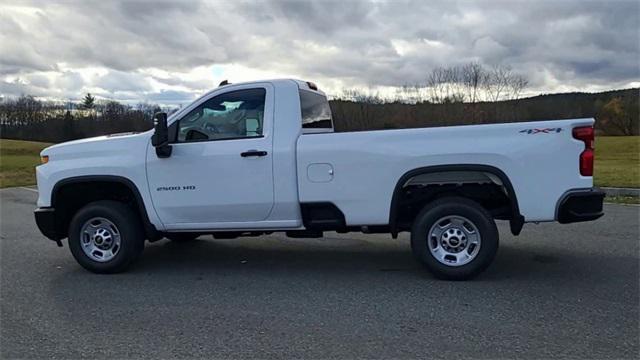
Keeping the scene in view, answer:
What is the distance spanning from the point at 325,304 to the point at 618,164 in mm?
24237

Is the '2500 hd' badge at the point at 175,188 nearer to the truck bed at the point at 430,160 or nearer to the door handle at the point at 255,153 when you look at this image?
the door handle at the point at 255,153

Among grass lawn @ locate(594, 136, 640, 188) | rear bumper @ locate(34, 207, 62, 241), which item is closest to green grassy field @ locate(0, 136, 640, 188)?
grass lawn @ locate(594, 136, 640, 188)

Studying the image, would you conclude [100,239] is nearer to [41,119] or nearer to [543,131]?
[543,131]

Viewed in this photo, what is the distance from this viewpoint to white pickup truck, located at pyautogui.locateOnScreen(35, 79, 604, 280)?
202 inches

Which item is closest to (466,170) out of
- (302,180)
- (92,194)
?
(302,180)

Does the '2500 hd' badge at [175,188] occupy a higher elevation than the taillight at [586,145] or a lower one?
lower

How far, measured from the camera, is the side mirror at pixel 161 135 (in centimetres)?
562

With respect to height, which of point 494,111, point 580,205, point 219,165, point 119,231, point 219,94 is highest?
point 494,111

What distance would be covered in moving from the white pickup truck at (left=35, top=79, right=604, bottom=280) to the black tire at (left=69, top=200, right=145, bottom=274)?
1 cm

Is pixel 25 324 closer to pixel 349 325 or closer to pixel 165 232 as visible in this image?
pixel 165 232

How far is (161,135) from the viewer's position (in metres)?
5.63

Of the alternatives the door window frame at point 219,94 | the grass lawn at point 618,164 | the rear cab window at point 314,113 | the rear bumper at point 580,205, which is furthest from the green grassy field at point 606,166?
the door window frame at point 219,94

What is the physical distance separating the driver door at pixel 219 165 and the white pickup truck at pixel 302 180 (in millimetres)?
12

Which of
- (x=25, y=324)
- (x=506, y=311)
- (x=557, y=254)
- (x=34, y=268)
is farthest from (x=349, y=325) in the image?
(x=34, y=268)
